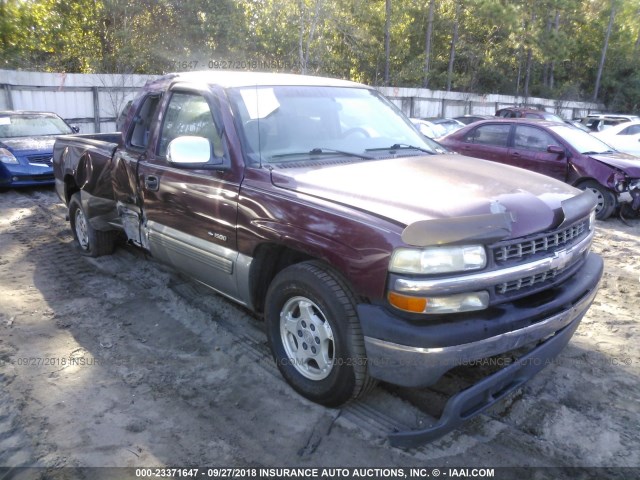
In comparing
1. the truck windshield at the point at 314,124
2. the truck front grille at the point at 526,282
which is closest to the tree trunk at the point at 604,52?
the truck windshield at the point at 314,124

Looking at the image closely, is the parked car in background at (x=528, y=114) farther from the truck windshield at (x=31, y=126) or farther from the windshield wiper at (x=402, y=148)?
the windshield wiper at (x=402, y=148)

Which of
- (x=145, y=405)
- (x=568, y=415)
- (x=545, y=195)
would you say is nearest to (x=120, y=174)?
(x=145, y=405)

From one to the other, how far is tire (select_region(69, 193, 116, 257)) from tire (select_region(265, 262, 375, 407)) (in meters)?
3.19

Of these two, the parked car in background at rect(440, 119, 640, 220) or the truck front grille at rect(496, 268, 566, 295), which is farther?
the parked car in background at rect(440, 119, 640, 220)

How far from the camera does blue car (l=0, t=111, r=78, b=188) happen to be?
950 cm

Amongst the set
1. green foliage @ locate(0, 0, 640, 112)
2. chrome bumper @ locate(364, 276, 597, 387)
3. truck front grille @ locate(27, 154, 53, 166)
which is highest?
green foliage @ locate(0, 0, 640, 112)

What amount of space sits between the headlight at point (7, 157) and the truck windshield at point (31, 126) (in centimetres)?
81

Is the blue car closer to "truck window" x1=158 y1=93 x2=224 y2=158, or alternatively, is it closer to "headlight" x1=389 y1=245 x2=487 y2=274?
"truck window" x1=158 y1=93 x2=224 y2=158

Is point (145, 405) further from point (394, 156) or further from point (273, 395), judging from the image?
point (394, 156)

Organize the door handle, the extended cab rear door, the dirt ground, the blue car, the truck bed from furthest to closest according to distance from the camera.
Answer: the blue car
the truck bed
the door handle
the extended cab rear door
the dirt ground

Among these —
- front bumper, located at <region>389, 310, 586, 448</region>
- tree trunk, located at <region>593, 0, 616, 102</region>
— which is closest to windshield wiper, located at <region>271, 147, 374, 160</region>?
front bumper, located at <region>389, 310, 586, 448</region>

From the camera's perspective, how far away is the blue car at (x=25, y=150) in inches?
374

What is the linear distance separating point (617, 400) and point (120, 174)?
4.28m

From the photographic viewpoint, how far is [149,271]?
5.54 metres
